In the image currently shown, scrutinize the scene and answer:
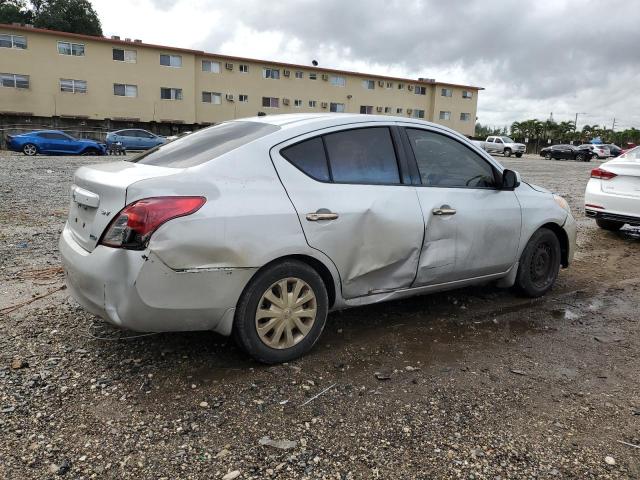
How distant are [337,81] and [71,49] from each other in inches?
881

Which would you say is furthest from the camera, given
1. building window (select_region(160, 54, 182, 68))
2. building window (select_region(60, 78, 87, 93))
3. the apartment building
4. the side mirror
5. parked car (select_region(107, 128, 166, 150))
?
building window (select_region(160, 54, 182, 68))

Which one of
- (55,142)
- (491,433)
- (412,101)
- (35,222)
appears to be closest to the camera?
(491,433)

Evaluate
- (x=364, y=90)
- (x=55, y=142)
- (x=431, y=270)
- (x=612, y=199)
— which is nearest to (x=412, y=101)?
(x=364, y=90)

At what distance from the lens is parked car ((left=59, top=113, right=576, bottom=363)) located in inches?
111

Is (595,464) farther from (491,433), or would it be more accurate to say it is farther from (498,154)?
(498,154)

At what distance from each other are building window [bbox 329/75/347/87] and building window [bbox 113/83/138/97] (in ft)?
58.0

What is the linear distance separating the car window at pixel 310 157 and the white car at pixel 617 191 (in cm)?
592

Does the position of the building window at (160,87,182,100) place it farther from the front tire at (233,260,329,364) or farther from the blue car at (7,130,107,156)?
the front tire at (233,260,329,364)

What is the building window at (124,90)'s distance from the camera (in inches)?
1496

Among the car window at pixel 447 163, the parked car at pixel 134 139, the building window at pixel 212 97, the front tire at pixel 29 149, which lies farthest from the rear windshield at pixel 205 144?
the building window at pixel 212 97

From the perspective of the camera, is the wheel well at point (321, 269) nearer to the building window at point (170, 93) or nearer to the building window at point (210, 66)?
the building window at point (170, 93)

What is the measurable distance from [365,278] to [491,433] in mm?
1291

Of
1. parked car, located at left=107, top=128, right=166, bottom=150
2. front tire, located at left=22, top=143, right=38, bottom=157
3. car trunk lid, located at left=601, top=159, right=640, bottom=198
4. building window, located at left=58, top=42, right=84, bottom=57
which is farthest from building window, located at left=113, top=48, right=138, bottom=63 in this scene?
car trunk lid, located at left=601, top=159, right=640, bottom=198

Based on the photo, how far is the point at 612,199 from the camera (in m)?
7.61
